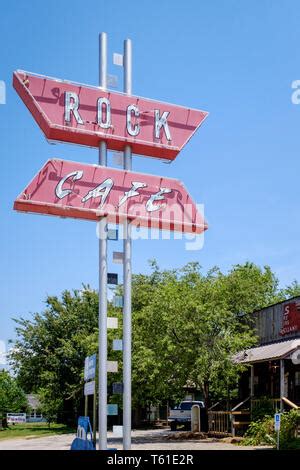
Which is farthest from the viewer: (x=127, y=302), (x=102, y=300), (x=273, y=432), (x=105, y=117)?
(x=273, y=432)

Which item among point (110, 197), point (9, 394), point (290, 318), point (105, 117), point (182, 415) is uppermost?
point (105, 117)

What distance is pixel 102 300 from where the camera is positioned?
47.7 feet

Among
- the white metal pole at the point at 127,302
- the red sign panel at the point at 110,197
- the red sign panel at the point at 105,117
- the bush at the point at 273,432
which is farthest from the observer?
the bush at the point at 273,432

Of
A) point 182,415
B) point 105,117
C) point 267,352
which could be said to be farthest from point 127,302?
point 182,415

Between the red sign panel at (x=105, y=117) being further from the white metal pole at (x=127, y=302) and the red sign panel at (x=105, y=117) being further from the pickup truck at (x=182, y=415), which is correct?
the pickup truck at (x=182, y=415)

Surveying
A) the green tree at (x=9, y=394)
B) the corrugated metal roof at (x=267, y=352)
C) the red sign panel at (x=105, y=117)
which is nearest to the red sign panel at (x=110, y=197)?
the red sign panel at (x=105, y=117)

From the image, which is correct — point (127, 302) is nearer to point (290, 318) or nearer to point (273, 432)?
point (273, 432)

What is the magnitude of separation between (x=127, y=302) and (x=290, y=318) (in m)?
12.8

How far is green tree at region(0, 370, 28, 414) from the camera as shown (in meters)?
66.4

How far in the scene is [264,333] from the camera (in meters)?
28.8

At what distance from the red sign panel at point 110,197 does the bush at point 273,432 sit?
31.6 feet

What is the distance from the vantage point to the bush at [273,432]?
2239 cm
